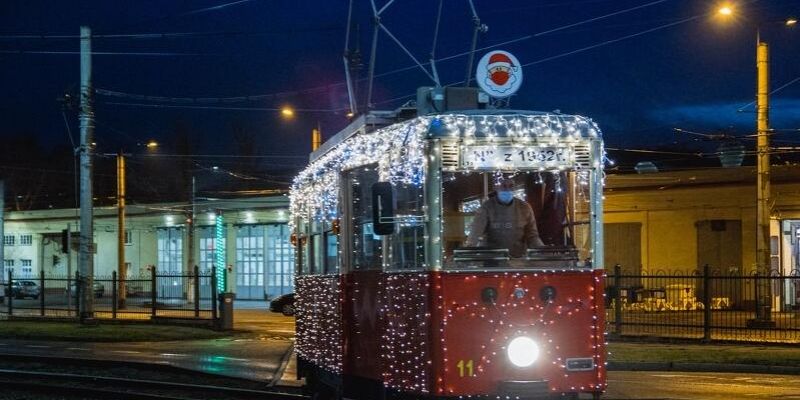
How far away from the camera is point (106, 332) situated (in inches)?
1238

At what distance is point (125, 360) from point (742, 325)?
15.6m

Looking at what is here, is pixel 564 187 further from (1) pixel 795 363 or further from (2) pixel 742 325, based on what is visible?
(2) pixel 742 325

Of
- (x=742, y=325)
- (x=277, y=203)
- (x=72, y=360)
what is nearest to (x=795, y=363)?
(x=742, y=325)

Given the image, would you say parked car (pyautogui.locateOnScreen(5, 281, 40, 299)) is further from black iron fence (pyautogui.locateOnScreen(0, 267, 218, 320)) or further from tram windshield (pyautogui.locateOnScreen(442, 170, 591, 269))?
tram windshield (pyautogui.locateOnScreen(442, 170, 591, 269))

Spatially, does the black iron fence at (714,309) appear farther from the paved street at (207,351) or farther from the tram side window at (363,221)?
the tram side window at (363,221)

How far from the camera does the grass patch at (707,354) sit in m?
20.6

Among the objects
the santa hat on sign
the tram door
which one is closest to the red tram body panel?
the santa hat on sign

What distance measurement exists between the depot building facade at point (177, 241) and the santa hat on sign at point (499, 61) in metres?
41.8

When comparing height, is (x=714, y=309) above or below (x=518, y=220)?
below

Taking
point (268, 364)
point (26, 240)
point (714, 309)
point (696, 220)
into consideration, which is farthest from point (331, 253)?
point (26, 240)

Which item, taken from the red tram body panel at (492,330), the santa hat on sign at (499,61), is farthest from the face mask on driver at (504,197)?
the santa hat on sign at (499,61)

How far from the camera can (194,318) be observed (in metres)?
34.5

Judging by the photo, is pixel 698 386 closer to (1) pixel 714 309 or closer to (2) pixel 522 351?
(2) pixel 522 351

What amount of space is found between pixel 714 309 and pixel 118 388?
1698 centimetres
